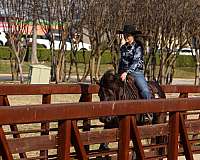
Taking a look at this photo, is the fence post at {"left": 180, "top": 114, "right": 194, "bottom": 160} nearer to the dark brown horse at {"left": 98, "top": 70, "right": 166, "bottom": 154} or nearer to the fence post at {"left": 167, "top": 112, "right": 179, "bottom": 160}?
the fence post at {"left": 167, "top": 112, "right": 179, "bottom": 160}

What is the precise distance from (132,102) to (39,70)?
58.1ft

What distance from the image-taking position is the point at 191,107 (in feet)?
24.5

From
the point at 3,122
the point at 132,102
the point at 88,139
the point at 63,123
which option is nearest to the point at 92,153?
the point at 88,139

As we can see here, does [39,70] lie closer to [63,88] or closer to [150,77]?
[150,77]

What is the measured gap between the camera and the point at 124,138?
6578 mm

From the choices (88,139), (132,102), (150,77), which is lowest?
(150,77)

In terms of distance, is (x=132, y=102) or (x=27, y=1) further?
(x=27, y=1)

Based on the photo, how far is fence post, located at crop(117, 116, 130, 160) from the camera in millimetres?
6555

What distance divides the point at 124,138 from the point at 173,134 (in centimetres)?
89

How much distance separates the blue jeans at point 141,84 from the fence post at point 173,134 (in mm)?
2673

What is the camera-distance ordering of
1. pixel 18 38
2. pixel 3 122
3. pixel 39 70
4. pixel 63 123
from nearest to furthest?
pixel 3 122
pixel 63 123
pixel 39 70
pixel 18 38

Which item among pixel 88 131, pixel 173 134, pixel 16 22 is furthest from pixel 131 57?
pixel 16 22

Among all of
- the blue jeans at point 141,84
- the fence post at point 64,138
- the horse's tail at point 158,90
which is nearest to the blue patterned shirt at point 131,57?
the blue jeans at point 141,84

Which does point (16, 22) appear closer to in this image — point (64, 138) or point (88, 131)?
point (88, 131)
